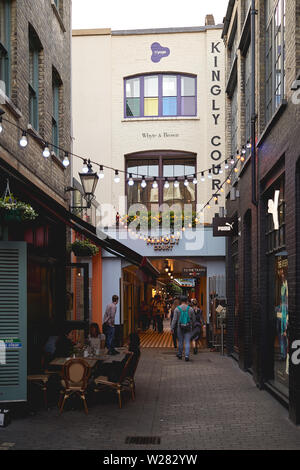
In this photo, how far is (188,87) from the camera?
24406 millimetres

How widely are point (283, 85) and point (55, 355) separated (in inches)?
266

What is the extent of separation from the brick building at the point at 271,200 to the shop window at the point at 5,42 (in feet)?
15.9

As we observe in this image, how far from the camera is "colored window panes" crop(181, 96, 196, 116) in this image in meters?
24.3

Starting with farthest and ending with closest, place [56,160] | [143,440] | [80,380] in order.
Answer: [56,160] < [80,380] < [143,440]

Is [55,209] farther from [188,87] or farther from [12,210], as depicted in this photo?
[188,87]

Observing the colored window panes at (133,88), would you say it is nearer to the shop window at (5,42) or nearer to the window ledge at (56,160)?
the window ledge at (56,160)

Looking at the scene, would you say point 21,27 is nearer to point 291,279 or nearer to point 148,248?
point 291,279

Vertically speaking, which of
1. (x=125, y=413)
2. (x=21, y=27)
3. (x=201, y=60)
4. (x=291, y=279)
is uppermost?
(x=201, y=60)

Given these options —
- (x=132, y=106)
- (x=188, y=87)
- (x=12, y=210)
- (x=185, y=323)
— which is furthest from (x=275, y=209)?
(x=132, y=106)

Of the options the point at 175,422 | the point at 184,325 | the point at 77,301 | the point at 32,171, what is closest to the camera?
the point at 175,422

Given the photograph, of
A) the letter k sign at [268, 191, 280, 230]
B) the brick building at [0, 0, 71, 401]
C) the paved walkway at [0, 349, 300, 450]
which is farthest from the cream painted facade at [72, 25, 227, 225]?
the paved walkway at [0, 349, 300, 450]

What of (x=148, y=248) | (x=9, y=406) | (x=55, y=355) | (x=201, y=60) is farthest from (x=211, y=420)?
(x=201, y=60)

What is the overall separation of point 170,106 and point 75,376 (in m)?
16.6

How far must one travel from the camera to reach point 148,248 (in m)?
22.6
